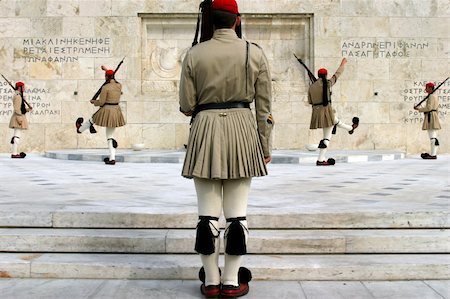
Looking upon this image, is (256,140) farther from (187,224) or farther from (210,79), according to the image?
(187,224)

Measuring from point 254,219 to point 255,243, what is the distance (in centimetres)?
32

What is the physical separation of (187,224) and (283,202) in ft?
4.26

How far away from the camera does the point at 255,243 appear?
4090mm

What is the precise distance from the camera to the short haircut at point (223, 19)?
3.15m

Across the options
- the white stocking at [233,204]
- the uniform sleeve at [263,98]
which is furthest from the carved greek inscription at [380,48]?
the white stocking at [233,204]

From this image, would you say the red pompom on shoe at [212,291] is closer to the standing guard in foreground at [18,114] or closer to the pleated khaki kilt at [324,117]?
the pleated khaki kilt at [324,117]

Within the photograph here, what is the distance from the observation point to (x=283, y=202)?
525 cm

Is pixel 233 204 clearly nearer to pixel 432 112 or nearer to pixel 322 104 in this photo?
pixel 322 104

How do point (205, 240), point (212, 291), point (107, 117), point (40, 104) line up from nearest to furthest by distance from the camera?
point (205, 240) → point (212, 291) → point (107, 117) → point (40, 104)

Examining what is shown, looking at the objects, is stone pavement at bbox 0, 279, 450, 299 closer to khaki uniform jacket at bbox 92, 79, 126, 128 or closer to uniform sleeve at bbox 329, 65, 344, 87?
uniform sleeve at bbox 329, 65, 344, 87

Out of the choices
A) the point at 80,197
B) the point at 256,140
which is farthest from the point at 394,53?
the point at 256,140

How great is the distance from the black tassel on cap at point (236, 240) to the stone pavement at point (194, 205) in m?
0.45

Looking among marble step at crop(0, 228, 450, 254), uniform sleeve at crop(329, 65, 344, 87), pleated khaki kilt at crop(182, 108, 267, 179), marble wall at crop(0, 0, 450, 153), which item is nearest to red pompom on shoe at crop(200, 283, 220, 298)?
pleated khaki kilt at crop(182, 108, 267, 179)

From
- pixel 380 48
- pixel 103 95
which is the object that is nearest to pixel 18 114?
pixel 103 95
